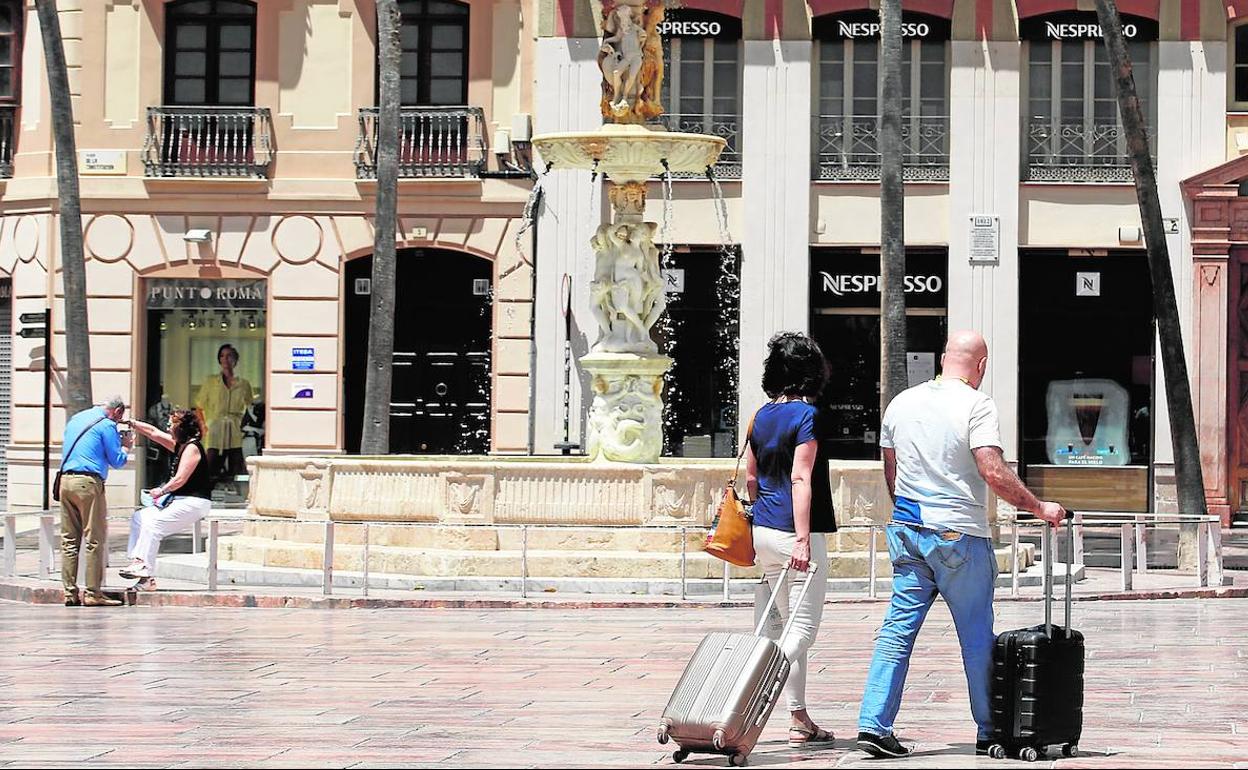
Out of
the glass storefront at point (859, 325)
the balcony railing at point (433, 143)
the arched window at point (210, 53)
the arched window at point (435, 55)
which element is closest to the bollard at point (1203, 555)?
the glass storefront at point (859, 325)

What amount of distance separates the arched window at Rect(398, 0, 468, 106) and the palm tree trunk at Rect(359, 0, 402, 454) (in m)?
4.44

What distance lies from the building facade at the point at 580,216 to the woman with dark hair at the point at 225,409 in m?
0.22

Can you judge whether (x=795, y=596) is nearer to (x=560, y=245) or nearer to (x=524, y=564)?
(x=524, y=564)

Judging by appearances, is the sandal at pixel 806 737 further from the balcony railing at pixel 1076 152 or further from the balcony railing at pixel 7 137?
the balcony railing at pixel 7 137

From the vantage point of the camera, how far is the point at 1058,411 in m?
33.5

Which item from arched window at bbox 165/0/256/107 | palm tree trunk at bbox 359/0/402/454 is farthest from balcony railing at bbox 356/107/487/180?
palm tree trunk at bbox 359/0/402/454

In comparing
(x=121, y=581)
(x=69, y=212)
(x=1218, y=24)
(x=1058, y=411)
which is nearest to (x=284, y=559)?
(x=121, y=581)

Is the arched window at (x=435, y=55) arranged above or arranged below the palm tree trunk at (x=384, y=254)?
above

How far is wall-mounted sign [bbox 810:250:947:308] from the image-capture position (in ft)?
110

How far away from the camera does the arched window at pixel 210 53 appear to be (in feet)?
113

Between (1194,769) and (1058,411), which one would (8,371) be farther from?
(1194,769)

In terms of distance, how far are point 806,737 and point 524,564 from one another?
9352 millimetres

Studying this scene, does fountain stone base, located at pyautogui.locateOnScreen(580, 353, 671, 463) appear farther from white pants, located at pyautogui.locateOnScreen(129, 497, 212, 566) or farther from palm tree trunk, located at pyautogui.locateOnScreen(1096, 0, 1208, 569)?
palm tree trunk, located at pyautogui.locateOnScreen(1096, 0, 1208, 569)

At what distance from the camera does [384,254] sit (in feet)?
96.5
